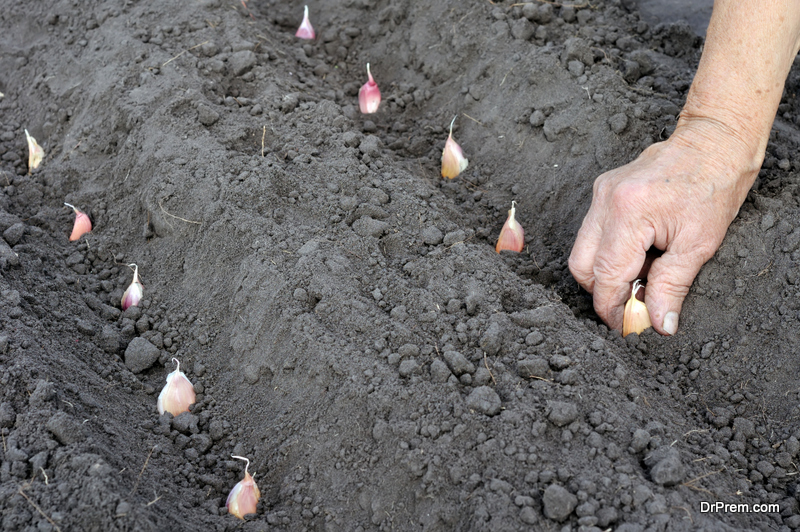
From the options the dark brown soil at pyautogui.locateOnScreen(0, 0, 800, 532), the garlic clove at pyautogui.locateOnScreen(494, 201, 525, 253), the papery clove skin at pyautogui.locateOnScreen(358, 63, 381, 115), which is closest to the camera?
the dark brown soil at pyautogui.locateOnScreen(0, 0, 800, 532)

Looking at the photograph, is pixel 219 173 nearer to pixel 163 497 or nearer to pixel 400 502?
pixel 163 497

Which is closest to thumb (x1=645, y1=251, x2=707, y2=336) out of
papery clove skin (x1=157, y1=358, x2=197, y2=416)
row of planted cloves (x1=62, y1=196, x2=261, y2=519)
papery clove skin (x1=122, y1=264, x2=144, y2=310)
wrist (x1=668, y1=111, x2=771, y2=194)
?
wrist (x1=668, y1=111, x2=771, y2=194)

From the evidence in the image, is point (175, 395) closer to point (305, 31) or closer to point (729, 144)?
point (729, 144)

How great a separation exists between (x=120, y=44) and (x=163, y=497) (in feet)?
8.13

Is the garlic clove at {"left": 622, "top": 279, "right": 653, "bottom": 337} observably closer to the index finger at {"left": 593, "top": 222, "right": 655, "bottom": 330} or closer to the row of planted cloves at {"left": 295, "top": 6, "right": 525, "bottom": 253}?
the index finger at {"left": 593, "top": 222, "right": 655, "bottom": 330}

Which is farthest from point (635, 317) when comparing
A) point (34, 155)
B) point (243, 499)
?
point (34, 155)

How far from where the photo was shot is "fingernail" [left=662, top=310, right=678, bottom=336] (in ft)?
7.91

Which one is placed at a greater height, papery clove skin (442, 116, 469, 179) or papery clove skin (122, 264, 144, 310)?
papery clove skin (442, 116, 469, 179)

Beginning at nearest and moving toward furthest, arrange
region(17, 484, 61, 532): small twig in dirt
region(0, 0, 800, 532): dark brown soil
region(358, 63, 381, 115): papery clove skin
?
region(17, 484, 61, 532): small twig in dirt → region(0, 0, 800, 532): dark brown soil → region(358, 63, 381, 115): papery clove skin

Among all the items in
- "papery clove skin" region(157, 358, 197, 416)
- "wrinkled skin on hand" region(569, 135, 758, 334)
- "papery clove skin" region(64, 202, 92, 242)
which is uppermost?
"wrinkled skin on hand" region(569, 135, 758, 334)

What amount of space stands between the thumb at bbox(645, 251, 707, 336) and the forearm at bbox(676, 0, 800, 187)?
1.19ft

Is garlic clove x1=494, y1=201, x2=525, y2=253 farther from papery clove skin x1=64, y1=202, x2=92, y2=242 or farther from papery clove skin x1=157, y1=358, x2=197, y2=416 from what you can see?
papery clove skin x1=64, y1=202, x2=92, y2=242

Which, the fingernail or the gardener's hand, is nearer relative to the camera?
the gardener's hand

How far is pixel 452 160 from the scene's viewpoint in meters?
3.15
